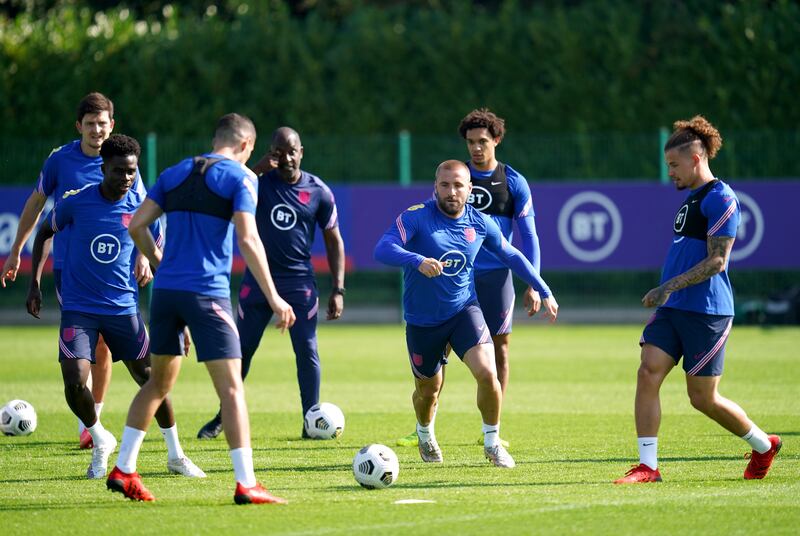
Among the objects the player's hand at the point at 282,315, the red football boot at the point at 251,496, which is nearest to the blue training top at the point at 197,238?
the player's hand at the point at 282,315

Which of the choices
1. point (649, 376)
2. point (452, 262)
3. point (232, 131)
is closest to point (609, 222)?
point (452, 262)

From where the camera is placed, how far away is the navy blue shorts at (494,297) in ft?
35.0

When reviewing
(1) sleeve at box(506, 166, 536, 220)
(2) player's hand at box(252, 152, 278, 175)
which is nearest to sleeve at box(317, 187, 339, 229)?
(2) player's hand at box(252, 152, 278, 175)

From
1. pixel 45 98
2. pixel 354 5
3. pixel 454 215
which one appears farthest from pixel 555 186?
pixel 454 215

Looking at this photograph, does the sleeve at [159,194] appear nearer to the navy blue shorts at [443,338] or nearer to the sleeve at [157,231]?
the sleeve at [157,231]

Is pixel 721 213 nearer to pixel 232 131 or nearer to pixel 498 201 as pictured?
pixel 498 201

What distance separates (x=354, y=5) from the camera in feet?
98.1

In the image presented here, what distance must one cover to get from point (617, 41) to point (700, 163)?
18.4 m

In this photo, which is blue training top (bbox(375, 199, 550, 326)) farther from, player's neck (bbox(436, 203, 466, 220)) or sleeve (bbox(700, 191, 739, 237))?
sleeve (bbox(700, 191, 739, 237))

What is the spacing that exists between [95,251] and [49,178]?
47.1 inches

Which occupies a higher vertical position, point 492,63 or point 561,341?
point 492,63

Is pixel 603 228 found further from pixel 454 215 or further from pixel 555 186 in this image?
pixel 454 215

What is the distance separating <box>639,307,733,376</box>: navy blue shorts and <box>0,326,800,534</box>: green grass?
0.76 m

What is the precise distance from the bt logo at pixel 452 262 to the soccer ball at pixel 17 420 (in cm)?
398
